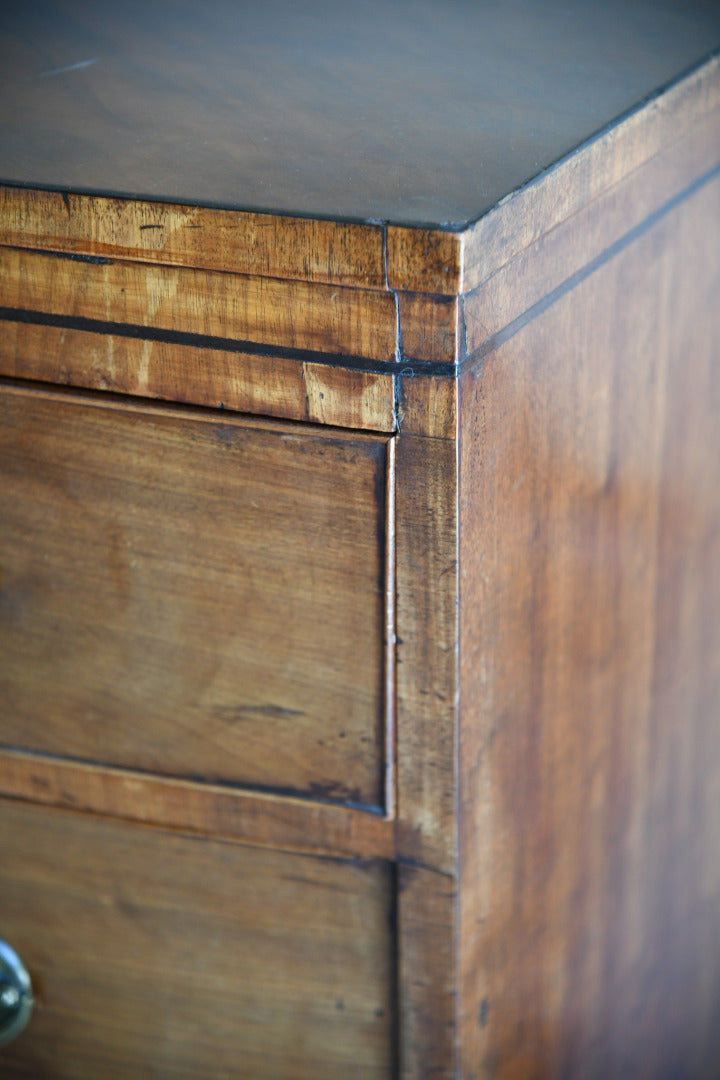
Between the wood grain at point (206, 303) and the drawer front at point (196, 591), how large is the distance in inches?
1.2

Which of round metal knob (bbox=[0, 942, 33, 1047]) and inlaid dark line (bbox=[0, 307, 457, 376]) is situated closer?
inlaid dark line (bbox=[0, 307, 457, 376])

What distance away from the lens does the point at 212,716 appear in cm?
45

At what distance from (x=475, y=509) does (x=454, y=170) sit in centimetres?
11

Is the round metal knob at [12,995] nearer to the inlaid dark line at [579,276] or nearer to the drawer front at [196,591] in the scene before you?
the drawer front at [196,591]

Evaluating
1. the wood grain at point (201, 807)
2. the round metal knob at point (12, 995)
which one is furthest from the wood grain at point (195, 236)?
the round metal knob at point (12, 995)

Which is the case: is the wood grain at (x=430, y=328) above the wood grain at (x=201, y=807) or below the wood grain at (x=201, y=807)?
above

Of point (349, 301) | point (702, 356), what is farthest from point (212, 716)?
point (702, 356)

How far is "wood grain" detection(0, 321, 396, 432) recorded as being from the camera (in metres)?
0.38

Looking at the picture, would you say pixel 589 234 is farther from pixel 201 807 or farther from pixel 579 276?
pixel 201 807

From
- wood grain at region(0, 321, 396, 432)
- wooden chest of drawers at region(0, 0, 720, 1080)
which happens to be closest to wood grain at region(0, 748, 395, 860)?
wooden chest of drawers at region(0, 0, 720, 1080)

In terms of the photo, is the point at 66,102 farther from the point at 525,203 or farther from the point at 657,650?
the point at 657,650

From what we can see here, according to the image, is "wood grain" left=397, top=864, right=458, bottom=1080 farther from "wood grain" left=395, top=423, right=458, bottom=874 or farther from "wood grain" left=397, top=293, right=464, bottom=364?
"wood grain" left=397, top=293, right=464, bottom=364

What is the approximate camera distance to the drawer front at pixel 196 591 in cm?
40

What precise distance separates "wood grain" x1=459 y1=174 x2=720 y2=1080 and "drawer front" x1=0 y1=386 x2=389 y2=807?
0.14ft
